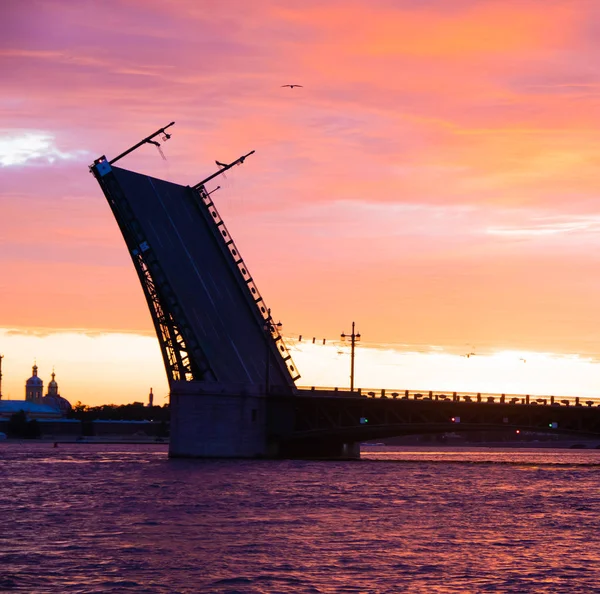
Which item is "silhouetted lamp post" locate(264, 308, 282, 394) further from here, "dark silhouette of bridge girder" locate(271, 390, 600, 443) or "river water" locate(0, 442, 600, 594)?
"river water" locate(0, 442, 600, 594)

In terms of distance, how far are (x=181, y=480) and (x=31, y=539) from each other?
1980cm

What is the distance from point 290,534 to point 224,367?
33.8m

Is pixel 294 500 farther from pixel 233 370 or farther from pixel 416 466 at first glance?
pixel 416 466

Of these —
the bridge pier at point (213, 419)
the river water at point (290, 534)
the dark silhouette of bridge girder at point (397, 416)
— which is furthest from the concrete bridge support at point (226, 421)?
the river water at point (290, 534)

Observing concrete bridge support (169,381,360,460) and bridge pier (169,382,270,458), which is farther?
concrete bridge support (169,381,360,460)

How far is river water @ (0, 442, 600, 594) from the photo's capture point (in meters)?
21.2

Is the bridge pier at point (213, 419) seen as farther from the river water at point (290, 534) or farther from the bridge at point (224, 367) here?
the river water at point (290, 534)

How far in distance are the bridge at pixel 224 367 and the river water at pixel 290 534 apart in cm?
991

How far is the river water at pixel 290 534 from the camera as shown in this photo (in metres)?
21.2

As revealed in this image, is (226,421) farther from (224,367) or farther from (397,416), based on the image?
(397,416)

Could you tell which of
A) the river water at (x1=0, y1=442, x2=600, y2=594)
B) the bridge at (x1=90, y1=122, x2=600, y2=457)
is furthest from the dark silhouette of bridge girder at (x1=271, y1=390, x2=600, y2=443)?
the river water at (x1=0, y1=442, x2=600, y2=594)

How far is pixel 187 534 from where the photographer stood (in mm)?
27500

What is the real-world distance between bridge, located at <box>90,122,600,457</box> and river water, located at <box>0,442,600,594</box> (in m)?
9.91

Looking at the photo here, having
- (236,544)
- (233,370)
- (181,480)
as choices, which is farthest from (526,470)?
(236,544)
